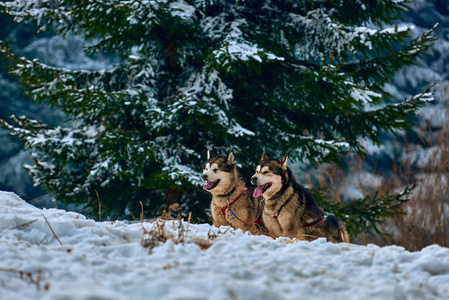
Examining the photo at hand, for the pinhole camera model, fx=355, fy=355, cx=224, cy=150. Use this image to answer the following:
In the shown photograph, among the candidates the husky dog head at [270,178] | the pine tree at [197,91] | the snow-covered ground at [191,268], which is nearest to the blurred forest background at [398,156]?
the pine tree at [197,91]

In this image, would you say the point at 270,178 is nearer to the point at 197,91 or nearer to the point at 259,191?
the point at 259,191

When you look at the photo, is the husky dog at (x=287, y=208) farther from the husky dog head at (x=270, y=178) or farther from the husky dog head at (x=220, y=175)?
the husky dog head at (x=220, y=175)

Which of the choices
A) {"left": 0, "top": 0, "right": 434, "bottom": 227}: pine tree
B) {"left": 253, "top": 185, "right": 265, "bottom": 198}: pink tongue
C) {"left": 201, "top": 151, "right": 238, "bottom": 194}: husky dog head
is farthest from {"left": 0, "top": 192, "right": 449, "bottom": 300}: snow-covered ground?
Answer: {"left": 0, "top": 0, "right": 434, "bottom": 227}: pine tree

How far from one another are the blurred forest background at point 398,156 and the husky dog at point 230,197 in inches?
394

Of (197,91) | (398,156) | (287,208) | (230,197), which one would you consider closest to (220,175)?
(230,197)

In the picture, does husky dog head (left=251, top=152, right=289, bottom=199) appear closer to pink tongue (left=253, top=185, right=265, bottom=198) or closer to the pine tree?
pink tongue (left=253, top=185, right=265, bottom=198)

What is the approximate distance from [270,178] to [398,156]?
2028cm

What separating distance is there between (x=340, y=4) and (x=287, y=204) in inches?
287

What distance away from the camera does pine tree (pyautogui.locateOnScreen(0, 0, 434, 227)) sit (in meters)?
7.59

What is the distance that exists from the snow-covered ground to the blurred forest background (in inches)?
460

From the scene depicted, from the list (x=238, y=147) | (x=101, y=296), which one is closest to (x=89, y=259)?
(x=101, y=296)

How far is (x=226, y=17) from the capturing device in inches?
359

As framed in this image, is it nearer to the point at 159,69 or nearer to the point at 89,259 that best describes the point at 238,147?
the point at 159,69

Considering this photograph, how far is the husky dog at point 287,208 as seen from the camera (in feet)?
14.1
